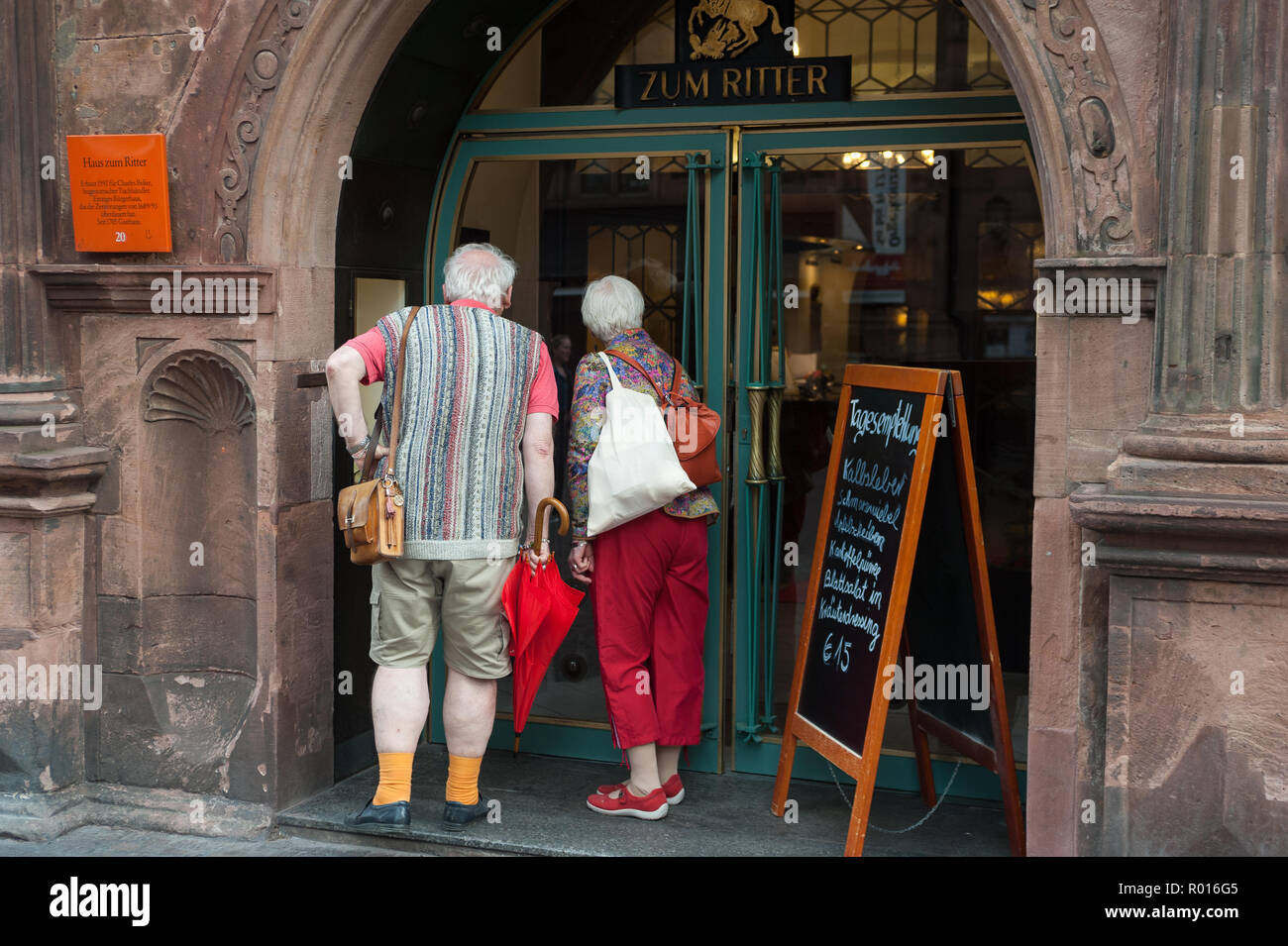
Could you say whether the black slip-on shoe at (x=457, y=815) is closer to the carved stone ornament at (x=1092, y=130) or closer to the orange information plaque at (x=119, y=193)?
the orange information plaque at (x=119, y=193)

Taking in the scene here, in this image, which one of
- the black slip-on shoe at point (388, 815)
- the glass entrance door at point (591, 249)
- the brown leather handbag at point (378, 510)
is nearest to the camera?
the brown leather handbag at point (378, 510)

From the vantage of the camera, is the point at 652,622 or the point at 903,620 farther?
the point at 652,622

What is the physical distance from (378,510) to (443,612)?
44 cm

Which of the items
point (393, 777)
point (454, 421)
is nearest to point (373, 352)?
point (454, 421)

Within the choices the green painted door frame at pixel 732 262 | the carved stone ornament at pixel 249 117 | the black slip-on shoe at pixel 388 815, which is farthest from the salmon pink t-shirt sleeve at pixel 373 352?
the black slip-on shoe at pixel 388 815

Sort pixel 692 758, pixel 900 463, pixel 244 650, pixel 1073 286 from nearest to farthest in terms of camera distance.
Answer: pixel 1073 286
pixel 900 463
pixel 244 650
pixel 692 758

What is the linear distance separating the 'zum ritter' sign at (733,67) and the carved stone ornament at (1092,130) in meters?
1.14

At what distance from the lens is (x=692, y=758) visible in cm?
543

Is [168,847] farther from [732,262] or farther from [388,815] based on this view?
[732,262]

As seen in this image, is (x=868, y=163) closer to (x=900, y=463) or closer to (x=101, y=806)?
(x=900, y=463)

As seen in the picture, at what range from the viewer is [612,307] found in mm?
4895

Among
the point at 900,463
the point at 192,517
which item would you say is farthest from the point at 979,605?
the point at 192,517

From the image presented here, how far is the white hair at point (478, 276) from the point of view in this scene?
4.66 m

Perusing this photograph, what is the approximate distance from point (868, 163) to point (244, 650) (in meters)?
2.71
